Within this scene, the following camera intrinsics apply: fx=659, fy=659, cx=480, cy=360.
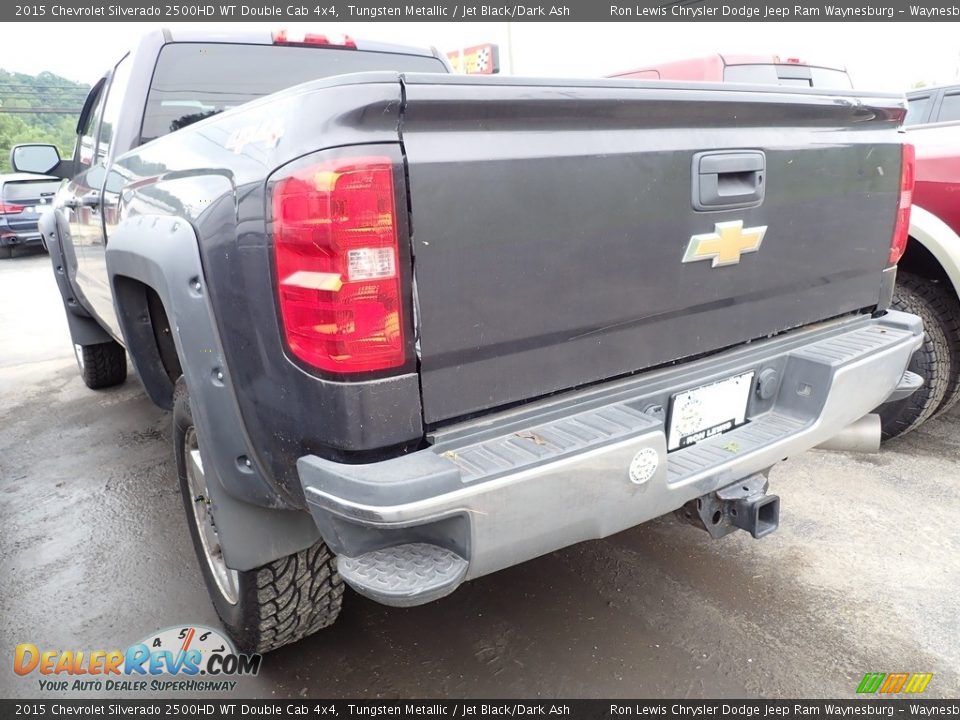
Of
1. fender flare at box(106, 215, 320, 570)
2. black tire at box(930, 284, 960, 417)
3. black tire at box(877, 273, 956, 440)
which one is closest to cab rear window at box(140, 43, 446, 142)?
fender flare at box(106, 215, 320, 570)

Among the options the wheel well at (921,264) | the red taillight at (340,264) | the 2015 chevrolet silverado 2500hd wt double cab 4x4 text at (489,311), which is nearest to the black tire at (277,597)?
the 2015 chevrolet silverado 2500hd wt double cab 4x4 text at (489,311)

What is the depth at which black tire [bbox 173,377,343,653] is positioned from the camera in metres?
1.96

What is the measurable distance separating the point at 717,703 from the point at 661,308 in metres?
1.19

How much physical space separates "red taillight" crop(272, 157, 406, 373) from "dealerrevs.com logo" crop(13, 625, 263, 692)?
1.37 metres

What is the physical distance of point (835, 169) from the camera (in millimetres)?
2094

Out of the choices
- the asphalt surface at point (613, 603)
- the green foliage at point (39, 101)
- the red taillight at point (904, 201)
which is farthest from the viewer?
the green foliage at point (39, 101)

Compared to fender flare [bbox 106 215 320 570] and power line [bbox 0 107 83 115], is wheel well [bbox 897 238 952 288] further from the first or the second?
power line [bbox 0 107 83 115]

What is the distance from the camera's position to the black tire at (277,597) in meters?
1.96

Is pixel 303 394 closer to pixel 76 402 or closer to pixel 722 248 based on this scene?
pixel 722 248

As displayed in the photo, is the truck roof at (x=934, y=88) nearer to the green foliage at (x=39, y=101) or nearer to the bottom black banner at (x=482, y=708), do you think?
the bottom black banner at (x=482, y=708)

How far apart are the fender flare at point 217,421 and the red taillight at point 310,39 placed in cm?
156

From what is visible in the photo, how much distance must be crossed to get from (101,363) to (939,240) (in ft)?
17.5

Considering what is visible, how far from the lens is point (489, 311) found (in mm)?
1524

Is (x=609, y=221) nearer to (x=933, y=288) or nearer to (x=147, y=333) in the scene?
(x=147, y=333)
